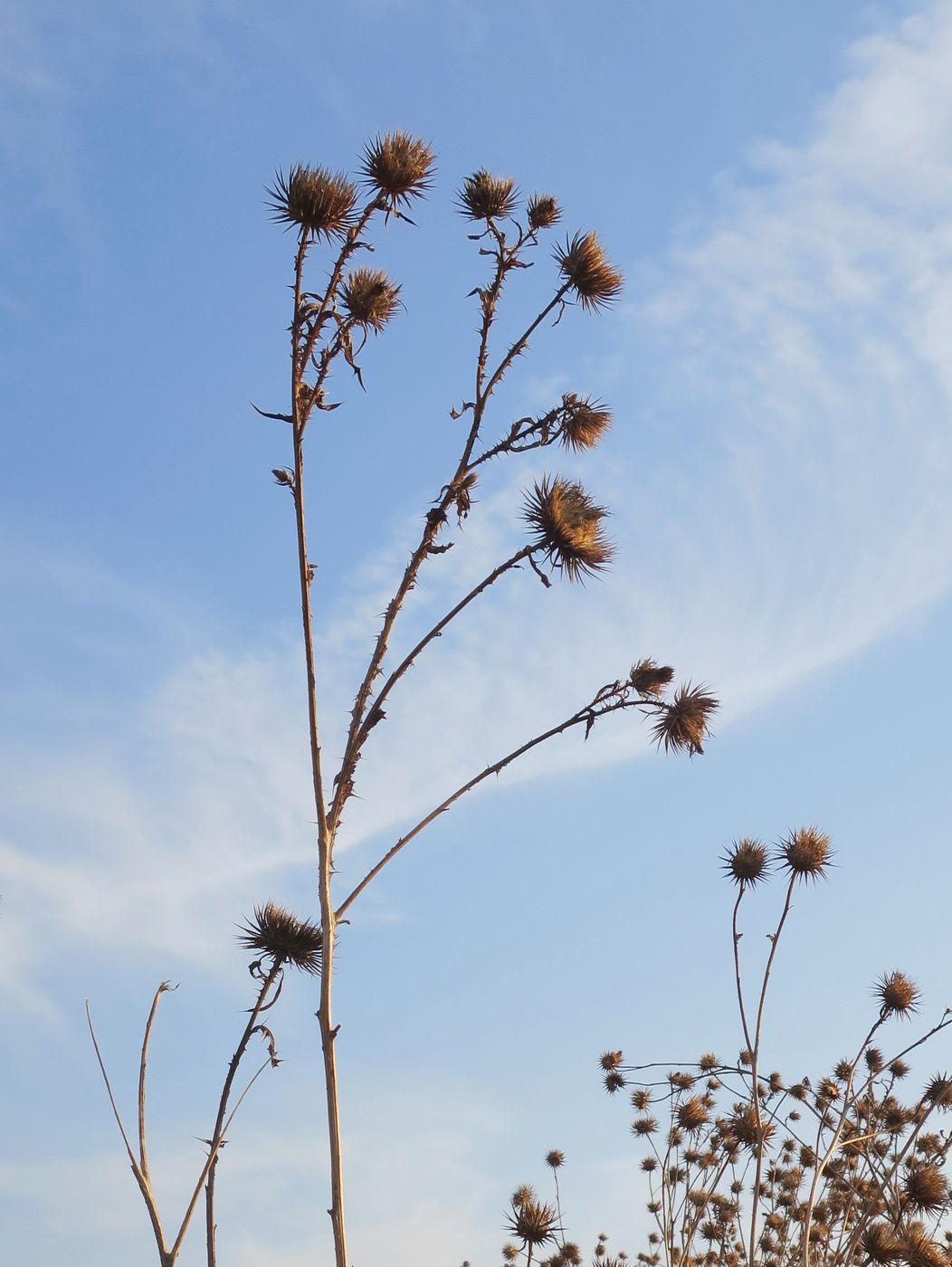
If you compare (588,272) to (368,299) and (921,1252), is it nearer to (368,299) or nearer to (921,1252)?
(368,299)

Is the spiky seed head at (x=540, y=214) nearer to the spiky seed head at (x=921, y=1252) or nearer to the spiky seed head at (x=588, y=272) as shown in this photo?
the spiky seed head at (x=588, y=272)

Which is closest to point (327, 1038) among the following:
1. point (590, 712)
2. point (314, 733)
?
point (314, 733)

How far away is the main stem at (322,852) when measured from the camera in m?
4.64

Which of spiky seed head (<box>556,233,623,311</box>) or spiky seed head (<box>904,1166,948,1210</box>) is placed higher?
spiky seed head (<box>556,233,623,311</box>)

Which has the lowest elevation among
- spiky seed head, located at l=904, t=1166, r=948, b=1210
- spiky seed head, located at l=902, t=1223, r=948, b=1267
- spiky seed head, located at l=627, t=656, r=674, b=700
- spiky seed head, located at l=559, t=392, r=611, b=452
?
spiky seed head, located at l=902, t=1223, r=948, b=1267

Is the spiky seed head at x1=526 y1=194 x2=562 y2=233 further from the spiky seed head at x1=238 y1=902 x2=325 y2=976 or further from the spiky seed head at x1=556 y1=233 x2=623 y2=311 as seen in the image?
the spiky seed head at x1=238 y1=902 x2=325 y2=976

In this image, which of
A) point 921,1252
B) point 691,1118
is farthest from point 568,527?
point 691,1118

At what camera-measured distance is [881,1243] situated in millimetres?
9352

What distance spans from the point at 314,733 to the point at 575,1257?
12.2m

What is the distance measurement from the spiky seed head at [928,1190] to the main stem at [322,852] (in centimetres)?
815

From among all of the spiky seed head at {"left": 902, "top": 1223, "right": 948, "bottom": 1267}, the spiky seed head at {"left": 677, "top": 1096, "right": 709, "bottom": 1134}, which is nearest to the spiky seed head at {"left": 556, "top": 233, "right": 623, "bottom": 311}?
the spiky seed head at {"left": 902, "top": 1223, "right": 948, "bottom": 1267}

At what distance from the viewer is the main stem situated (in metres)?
4.64

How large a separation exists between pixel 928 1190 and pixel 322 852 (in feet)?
27.5

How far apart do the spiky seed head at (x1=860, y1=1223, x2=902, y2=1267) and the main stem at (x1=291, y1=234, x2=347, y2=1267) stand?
5966mm
